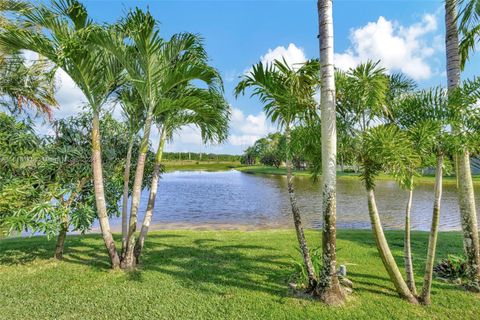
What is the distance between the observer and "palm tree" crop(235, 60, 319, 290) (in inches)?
199

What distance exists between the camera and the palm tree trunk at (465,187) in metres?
5.31

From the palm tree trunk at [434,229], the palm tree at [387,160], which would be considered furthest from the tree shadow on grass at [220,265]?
the palm tree trunk at [434,229]

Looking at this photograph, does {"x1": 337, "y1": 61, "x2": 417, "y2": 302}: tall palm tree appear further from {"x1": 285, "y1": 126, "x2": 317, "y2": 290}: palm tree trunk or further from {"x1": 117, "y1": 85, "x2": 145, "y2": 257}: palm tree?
{"x1": 117, "y1": 85, "x2": 145, "y2": 257}: palm tree

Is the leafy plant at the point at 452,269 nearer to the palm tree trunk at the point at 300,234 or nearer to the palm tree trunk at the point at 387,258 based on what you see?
the palm tree trunk at the point at 387,258

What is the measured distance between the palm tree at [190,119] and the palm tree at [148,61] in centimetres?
28

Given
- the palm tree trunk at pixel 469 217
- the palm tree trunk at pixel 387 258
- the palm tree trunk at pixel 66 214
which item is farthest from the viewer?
the palm tree trunk at pixel 66 214

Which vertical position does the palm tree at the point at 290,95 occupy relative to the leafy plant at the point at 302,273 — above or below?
above

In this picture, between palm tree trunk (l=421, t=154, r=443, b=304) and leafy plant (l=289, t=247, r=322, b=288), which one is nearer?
palm tree trunk (l=421, t=154, r=443, b=304)

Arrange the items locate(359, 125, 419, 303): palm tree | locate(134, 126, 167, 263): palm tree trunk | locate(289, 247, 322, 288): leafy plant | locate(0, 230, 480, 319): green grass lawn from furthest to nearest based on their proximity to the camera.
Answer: locate(134, 126, 167, 263): palm tree trunk → locate(289, 247, 322, 288): leafy plant → locate(0, 230, 480, 319): green grass lawn → locate(359, 125, 419, 303): palm tree

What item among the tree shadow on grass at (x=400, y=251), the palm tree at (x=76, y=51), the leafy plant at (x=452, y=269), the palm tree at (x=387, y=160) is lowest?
the tree shadow on grass at (x=400, y=251)

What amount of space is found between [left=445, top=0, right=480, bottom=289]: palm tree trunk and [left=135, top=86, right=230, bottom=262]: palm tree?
4.75 m

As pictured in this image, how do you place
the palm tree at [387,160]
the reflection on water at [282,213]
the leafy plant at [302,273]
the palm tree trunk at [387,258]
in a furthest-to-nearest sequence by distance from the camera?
the reflection on water at [282,213] → the leafy plant at [302,273] → the palm tree trunk at [387,258] → the palm tree at [387,160]

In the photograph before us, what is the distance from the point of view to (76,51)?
506 centimetres

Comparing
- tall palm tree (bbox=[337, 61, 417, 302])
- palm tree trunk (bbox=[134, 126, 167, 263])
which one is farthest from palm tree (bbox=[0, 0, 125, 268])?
tall palm tree (bbox=[337, 61, 417, 302])
